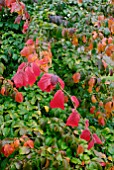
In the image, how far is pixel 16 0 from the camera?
2371 millimetres

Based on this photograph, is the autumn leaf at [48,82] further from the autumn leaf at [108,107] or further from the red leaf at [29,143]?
the autumn leaf at [108,107]

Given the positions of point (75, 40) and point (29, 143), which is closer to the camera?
point (29, 143)

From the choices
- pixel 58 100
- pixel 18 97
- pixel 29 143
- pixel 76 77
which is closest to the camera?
pixel 58 100

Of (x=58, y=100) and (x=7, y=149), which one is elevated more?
(x=58, y=100)

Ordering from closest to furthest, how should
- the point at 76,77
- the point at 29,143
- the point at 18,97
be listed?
the point at 29,143, the point at 18,97, the point at 76,77

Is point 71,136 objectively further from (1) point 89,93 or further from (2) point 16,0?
(2) point 16,0

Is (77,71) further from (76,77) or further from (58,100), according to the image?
(58,100)

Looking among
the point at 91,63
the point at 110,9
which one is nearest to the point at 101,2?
the point at 110,9

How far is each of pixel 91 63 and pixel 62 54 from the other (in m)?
0.23

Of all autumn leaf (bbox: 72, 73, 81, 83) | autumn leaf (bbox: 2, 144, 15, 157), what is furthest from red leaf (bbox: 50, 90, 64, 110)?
autumn leaf (bbox: 72, 73, 81, 83)

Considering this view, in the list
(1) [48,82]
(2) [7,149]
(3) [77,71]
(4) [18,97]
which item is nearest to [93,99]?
(3) [77,71]

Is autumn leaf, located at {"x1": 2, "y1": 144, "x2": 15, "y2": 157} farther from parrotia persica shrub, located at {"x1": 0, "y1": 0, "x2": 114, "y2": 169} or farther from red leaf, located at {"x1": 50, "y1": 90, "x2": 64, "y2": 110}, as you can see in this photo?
red leaf, located at {"x1": 50, "y1": 90, "x2": 64, "y2": 110}

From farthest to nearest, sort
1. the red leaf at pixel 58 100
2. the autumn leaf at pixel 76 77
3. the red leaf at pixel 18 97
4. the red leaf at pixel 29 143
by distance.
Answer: the autumn leaf at pixel 76 77, the red leaf at pixel 18 97, the red leaf at pixel 29 143, the red leaf at pixel 58 100

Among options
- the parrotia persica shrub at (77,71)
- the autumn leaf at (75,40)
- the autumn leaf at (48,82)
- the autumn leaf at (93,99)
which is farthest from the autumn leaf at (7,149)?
the autumn leaf at (75,40)
